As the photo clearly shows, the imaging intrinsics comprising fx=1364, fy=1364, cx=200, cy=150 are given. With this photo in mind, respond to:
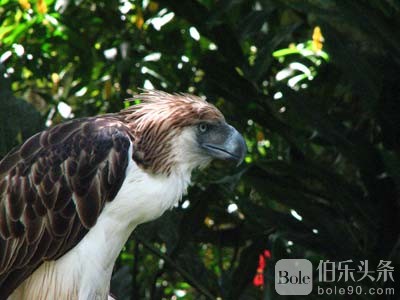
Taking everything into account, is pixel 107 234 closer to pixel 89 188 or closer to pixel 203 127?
pixel 89 188

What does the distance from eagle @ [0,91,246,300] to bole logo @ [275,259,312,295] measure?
104 centimetres

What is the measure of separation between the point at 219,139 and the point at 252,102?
113 centimetres

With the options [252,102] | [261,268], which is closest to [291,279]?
[261,268]

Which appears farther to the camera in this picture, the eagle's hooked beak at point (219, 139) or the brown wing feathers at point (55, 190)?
the eagle's hooked beak at point (219, 139)

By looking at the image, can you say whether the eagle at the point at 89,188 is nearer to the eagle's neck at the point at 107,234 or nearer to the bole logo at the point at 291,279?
the eagle's neck at the point at 107,234

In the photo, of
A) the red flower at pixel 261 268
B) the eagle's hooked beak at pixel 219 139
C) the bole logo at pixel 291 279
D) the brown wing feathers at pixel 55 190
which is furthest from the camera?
the red flower at pixel 261 268

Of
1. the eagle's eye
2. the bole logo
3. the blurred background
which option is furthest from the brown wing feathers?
the bole logo

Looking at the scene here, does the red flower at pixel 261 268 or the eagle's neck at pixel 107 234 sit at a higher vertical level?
the eagle's neck at pixel 107 234

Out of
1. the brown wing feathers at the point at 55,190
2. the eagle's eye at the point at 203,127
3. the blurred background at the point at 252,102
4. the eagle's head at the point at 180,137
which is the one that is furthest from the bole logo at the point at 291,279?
the brown wing feathers at the point at 55,190

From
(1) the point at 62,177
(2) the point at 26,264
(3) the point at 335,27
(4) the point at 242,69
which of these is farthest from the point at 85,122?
(3) the point at 335,27

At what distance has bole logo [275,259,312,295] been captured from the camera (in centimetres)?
720

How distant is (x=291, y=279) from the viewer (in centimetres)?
725

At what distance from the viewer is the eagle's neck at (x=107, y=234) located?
6.23m

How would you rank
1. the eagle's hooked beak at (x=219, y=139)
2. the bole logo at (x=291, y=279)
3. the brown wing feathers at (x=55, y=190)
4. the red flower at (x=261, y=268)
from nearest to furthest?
the brown wing feathers at (x=55, y=190)
the eagle's hooked beak at (x=219, y=139)
the bole logo at (x=291, y=279)
the red flower at (x=261, y=268)
